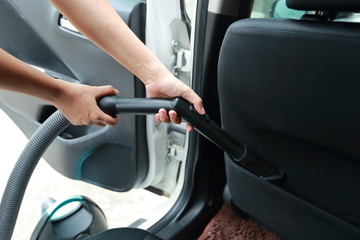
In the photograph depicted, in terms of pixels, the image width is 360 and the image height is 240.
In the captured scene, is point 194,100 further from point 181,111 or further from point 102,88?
point 102,88

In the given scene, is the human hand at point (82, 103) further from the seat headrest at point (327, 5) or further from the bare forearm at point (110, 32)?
the seat headrest at point (327, 5)

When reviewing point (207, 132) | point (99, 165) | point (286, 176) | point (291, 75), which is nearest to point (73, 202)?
point (99, 165)

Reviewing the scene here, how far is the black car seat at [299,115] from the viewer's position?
0.52 metres

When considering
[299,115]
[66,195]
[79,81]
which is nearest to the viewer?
[299,115]

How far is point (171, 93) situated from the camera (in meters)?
0.76

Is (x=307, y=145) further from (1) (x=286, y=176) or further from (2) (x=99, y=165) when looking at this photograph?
(2) (x=99, y=165)

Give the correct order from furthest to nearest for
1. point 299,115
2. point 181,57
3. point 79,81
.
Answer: point 79,81 < point 181,57 < point 299,115

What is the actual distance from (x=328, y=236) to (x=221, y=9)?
64cm

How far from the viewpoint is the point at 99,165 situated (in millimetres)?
1110

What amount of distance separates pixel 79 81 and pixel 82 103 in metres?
0.35

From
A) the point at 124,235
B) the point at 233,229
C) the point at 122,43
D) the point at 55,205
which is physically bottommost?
the point at 233,229

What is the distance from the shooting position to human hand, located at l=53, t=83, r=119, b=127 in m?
0.69

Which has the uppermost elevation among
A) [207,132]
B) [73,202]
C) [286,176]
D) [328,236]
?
[207,132]

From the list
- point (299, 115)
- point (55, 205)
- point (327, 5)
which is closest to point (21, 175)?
point (55, 205)
